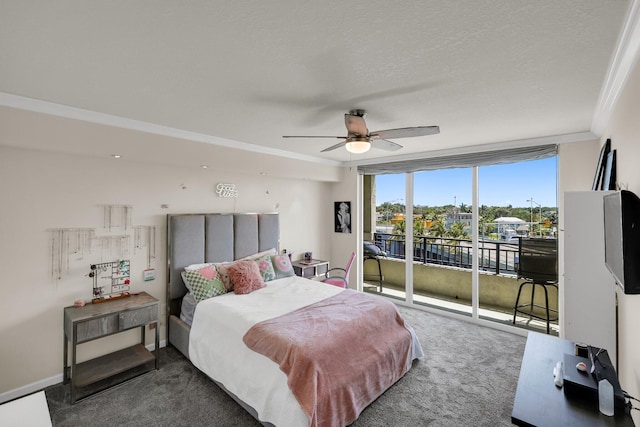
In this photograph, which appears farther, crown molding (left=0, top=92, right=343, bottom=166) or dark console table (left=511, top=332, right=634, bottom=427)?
crown molding (left=0, top=92, right=343, bottom=166)

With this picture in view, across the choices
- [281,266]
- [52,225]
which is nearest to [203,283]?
[281,266]

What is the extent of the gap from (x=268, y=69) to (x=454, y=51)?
1093mm

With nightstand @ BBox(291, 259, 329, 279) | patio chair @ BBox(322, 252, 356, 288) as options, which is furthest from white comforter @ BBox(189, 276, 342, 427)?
nightstand @ BBox(291, 259, 329, 279)

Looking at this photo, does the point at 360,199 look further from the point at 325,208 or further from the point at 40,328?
the point at 40,328

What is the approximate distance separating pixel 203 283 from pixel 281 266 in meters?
1.17

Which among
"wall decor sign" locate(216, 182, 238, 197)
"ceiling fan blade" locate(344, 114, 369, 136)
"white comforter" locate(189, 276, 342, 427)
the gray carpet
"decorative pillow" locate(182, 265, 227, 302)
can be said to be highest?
"ceiling fan blade" locate(344, 114, 369, 136)

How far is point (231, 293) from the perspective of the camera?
11.4ft

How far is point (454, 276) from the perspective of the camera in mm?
5098

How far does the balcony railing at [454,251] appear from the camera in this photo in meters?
4.53

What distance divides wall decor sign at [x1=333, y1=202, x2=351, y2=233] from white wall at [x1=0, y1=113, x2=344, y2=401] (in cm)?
269

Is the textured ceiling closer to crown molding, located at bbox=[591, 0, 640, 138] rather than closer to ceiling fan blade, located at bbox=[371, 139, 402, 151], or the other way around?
crown molding, located at bbox=[591, 0, 640, 138]

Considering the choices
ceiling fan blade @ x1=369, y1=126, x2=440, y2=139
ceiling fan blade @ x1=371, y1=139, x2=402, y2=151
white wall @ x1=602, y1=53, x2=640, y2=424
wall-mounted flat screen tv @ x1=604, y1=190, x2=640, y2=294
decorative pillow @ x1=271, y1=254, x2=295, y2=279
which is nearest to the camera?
wall-mounted flat screen tv @ x1=604, y1=190, x2=640, y2=294

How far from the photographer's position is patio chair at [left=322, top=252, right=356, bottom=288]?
467cm

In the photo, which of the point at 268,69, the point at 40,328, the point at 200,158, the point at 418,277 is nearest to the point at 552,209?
the point at 418,277
